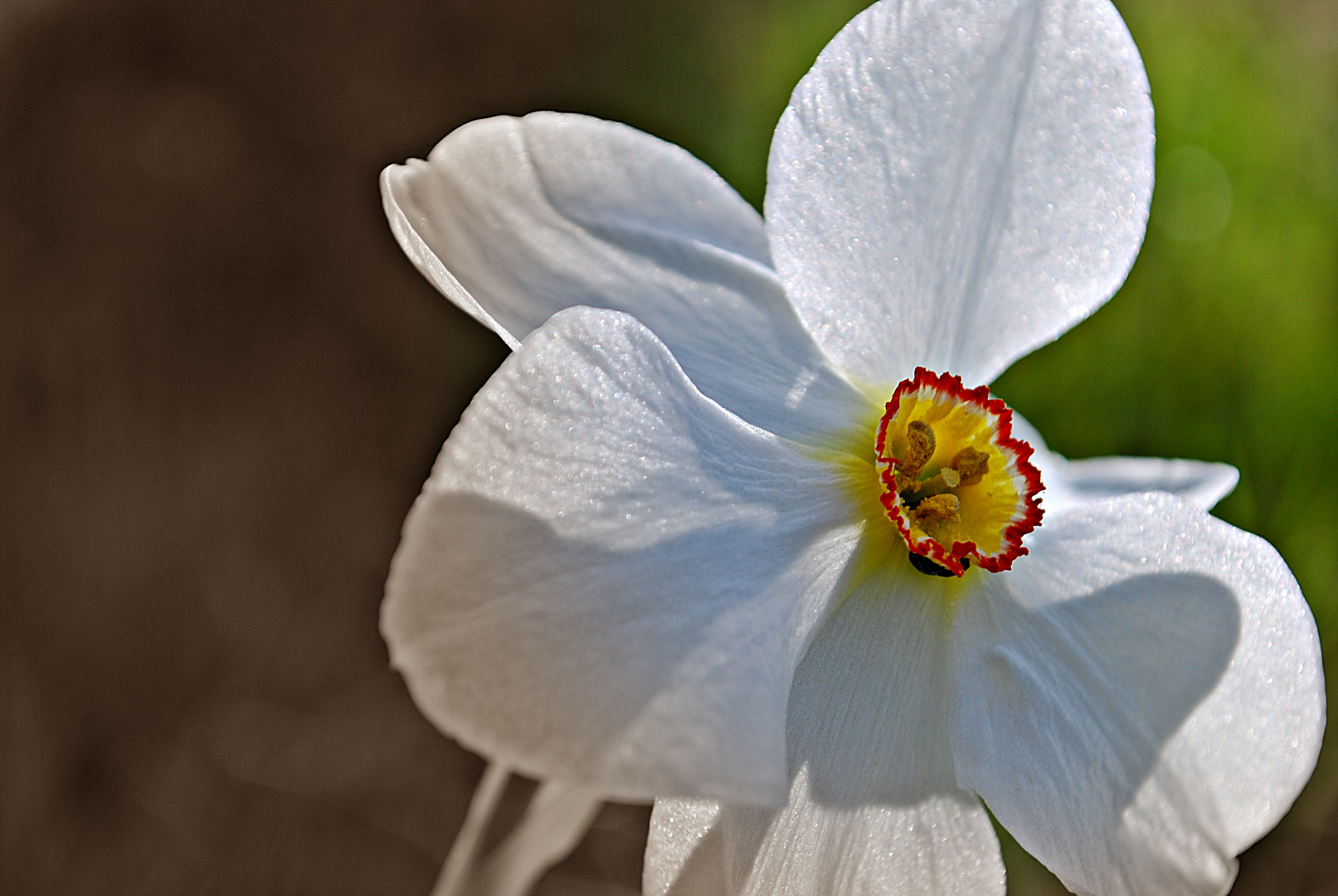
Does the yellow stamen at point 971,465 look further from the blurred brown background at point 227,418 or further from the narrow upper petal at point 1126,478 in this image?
the blurred brown background at point 227,418

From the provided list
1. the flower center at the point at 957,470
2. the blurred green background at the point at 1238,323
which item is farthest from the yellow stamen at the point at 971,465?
the blurred green background at the point at 1238,323

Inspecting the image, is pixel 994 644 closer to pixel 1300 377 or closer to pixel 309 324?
pixel 1300 377

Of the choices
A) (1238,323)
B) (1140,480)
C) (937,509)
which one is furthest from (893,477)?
(1238,323)

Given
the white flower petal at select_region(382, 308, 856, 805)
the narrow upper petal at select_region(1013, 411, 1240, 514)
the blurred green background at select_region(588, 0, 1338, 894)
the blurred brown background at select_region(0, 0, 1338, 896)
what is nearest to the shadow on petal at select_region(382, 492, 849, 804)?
the white flower petal at select_region(382, 308, 856, 805)

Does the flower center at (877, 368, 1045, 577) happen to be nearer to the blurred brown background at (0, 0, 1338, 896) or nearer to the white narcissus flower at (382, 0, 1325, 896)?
the white narcissus flower at (382, 0, 1325, 896)

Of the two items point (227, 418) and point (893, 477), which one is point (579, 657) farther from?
point (227, 418)

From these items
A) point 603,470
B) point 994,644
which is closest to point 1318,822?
point 994,644
